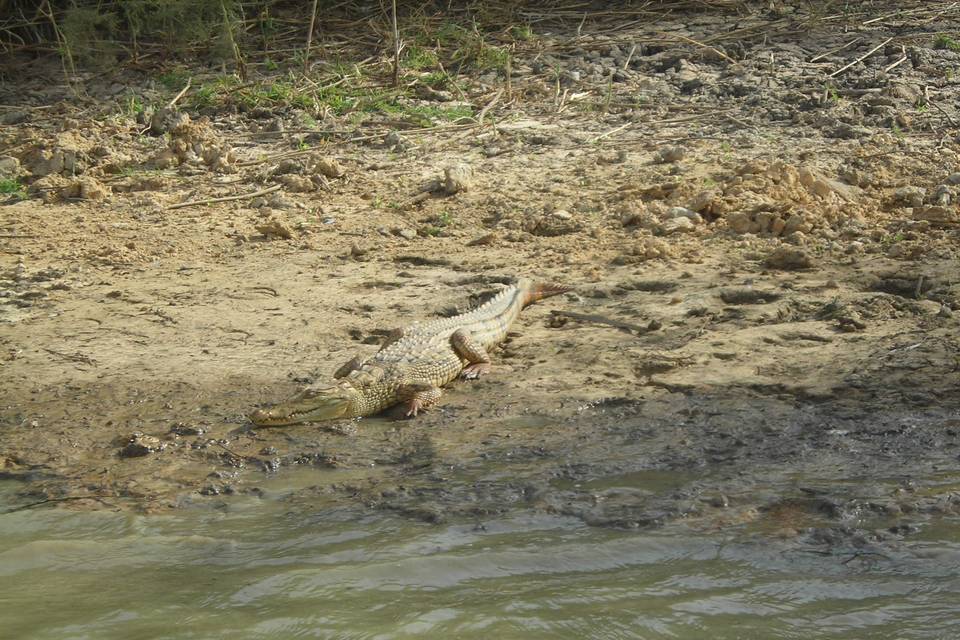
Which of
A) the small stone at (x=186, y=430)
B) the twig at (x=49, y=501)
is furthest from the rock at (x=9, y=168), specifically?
the twig at (x=49, y=501)

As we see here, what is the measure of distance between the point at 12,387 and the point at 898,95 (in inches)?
277

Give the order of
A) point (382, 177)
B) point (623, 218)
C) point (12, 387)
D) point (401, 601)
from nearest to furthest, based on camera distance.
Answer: point (401, 601)
point (12, 387)
point (623, 218)
point (382, 177)

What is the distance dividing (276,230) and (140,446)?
278cm

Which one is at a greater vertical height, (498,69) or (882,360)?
(498,69)

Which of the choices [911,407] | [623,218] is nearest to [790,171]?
[623,218]

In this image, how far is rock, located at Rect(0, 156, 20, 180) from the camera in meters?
8.73

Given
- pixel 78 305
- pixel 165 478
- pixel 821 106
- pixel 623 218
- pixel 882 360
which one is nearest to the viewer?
pixel 165 478

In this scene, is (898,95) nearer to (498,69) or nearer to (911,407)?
(498,69)

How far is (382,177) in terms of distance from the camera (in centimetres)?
855

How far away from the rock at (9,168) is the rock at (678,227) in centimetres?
498

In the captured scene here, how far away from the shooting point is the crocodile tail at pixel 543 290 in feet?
21.7

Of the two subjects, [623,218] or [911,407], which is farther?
[623,218]

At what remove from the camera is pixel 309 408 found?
5348 mm

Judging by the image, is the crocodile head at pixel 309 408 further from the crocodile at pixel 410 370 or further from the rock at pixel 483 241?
the rock at pixel 483 241
